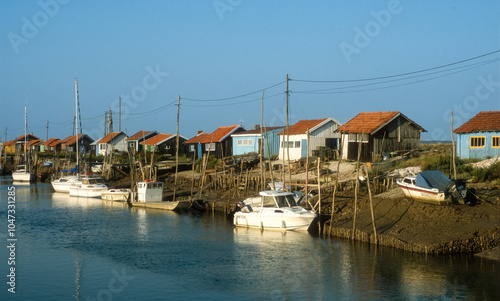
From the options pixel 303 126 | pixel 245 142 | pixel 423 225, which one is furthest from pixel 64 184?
pixel 423 225

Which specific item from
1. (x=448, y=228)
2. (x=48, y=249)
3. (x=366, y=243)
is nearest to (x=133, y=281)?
(x=48, y=249)

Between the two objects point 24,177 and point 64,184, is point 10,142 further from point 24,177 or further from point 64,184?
point 64,184

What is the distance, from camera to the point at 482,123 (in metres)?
39.9

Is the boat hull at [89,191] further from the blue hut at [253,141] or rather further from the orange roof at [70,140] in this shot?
the orange roof at [70,140]

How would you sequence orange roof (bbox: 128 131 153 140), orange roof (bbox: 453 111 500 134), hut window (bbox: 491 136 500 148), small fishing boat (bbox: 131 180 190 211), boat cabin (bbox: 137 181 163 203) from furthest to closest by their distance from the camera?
orange roof (bbox: 128 131 153 140), boat cabin (bbox: 137 181 163 203), small fishing boat (bbox: 131 180 190 211), orange roof (bbox: 453 111 500 134), hut window (bbox: 491 136 500 148)

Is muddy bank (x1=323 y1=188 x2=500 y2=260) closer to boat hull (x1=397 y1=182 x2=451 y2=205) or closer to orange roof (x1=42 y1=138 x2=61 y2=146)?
boat hull (x1=397 y1=182 x2=451 y2=205)

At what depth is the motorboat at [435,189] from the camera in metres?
27.3

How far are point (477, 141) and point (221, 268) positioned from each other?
2461 centimetres

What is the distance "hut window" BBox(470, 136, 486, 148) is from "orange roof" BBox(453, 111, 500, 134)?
2.10 feet

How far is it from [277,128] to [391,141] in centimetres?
1684

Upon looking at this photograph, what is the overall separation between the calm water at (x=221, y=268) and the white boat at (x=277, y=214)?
1.93ft

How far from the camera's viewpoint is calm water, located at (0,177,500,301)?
19812 mm

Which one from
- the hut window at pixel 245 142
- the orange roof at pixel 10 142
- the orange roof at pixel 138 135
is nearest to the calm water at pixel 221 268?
the hut window at pixel 245 142

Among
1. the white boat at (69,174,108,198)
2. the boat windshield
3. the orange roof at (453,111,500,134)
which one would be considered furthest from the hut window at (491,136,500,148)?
the white boat at (69,174,108,198)
